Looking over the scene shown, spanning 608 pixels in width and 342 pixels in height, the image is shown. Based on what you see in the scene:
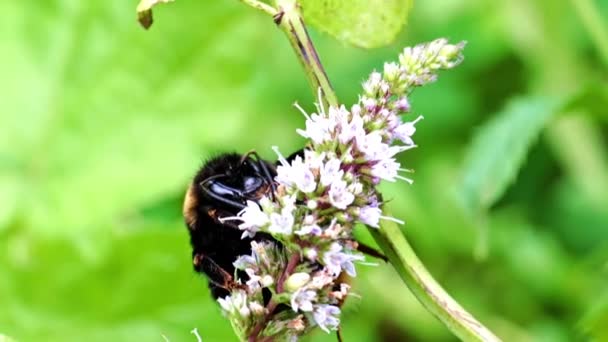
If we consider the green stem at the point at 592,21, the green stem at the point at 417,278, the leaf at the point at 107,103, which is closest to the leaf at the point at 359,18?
the green stem at the point at 417,278

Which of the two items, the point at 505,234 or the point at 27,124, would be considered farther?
the point at 505,234

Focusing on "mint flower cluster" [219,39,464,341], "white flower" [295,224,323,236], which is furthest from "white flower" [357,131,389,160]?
"white flower" [295,224,323,236]

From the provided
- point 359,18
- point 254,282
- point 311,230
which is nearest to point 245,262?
point 254,282

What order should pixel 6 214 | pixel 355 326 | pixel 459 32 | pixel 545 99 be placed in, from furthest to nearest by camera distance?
pixel 459 32, pixel 355 326, pixel 6 214, pixel 545 99

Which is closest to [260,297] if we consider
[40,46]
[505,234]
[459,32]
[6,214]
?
[6,214]

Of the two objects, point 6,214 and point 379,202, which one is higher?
point 6,214

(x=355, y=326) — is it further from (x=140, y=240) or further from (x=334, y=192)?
(x=334, y=192)

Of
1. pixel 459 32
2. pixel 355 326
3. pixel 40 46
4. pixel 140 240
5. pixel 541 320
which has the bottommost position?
pixel 541 320
